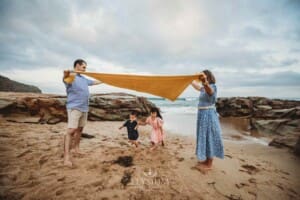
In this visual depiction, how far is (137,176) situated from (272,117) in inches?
454

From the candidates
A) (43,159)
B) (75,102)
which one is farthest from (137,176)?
(43,159)

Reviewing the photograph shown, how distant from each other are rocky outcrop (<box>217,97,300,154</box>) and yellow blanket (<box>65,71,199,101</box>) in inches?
149

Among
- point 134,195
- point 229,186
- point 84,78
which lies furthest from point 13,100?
point 229,186

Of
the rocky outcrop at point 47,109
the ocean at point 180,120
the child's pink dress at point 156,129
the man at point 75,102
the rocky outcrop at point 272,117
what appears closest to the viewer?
the man at point 75,102

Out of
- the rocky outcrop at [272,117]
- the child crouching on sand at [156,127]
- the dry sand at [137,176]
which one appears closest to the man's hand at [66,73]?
the dry sand at [137,176]

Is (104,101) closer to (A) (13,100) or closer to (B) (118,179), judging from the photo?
(A) (13,100)

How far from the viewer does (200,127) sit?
3105mm

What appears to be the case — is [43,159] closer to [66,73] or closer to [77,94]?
[77,94]

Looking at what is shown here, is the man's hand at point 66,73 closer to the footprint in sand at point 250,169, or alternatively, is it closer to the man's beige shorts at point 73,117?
the man's beige shorts at point 73,117

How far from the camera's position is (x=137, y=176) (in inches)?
108

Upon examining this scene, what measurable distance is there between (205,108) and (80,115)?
2596 millimetres

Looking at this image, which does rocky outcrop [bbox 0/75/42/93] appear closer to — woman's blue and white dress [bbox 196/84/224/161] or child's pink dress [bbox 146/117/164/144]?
child's pink dress [bbox 146/117/164/144]

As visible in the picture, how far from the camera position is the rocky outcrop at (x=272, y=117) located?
5192 millimetres

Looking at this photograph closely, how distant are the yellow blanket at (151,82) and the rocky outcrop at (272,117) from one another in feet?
12.4
